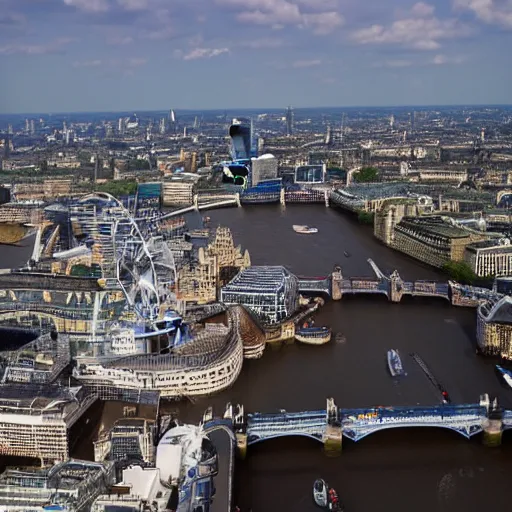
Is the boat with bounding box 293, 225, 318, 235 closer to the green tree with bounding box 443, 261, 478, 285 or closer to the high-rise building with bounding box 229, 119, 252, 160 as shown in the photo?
the green tree with bounding box 443, 261, 478, 285

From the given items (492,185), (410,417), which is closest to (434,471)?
(410,417)

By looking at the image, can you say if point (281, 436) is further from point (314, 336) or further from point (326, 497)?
point (314, 336)

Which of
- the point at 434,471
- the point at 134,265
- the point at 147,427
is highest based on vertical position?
the point at 134,265

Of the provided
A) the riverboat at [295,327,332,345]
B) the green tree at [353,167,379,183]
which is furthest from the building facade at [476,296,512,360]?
the green tree at [353,167,379,183]

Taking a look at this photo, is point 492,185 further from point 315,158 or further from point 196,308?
point 196,308

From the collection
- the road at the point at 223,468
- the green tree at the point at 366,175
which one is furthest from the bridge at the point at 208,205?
the road at the point at 223,468
